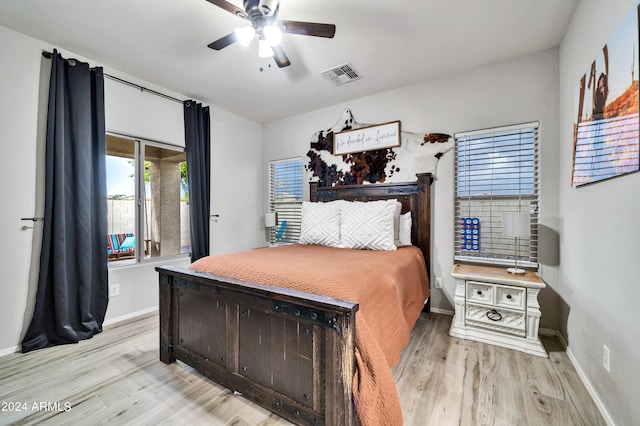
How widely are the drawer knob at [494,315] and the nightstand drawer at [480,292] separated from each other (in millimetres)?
92

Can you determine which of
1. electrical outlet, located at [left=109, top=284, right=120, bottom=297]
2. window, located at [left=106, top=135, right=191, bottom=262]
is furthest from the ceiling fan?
electrical outlet, located at [left=109, top=284, right=120, bottom=297]

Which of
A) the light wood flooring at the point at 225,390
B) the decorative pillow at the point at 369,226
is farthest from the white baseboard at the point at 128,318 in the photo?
the decorative pillow at the point at 369,226

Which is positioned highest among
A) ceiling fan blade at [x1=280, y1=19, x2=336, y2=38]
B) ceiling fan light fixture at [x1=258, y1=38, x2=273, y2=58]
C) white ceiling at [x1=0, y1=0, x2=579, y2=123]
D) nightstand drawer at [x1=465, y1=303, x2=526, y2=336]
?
white ceiling at [x1=0, y1=0, x2=579, y2=123]

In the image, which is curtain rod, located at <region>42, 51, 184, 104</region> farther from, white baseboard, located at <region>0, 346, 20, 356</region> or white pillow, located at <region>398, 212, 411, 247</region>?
white pillow, located at <region>398, 212, 411, 247</region>

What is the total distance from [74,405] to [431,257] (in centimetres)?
310

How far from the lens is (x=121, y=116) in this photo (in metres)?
2.84

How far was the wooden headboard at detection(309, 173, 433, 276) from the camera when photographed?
298 cm

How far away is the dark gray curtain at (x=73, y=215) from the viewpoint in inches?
90.8

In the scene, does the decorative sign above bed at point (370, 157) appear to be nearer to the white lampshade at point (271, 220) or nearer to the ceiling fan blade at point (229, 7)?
the white lampshade at point (271, 220)

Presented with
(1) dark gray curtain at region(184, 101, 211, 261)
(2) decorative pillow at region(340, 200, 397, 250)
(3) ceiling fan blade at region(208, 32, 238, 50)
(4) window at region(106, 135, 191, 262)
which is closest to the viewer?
(3) ceiling fan blade at region(208, 32, 238, 50)

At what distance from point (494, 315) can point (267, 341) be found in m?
1.96

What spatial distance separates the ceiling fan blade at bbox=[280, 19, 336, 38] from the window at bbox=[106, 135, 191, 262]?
2.23 meters

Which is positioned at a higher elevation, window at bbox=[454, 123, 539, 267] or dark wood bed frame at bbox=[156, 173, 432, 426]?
window at bbox=[454, 123, 539, 267]

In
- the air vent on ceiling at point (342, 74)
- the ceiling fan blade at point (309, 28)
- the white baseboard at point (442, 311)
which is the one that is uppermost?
the air vent on ceiling at point (342, 74)
